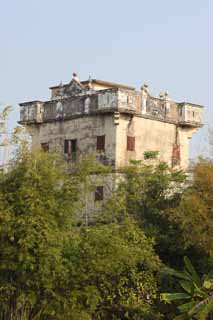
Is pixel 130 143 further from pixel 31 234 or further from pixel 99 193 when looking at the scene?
pixel 31 234

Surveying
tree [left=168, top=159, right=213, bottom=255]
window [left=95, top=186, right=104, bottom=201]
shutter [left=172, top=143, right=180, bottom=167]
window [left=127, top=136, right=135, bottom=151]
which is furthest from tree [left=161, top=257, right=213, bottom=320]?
shutter [left=172, top=143, right=180, bottom=167]

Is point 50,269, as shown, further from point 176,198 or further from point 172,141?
point 172,141

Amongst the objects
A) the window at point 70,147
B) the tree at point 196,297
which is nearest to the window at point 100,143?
the window at point 70,147

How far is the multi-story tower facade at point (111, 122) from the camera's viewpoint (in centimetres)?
3353

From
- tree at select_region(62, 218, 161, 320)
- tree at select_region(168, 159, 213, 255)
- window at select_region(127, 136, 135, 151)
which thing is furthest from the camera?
window at select_region(127, 136, 135, 151)

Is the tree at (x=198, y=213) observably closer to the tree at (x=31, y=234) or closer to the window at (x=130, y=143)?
the tree at (x=31, y=234)

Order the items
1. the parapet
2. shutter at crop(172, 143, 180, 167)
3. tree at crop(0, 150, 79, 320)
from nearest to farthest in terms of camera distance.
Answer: tree at crop(0, 150, 79, 320)
the parapet
shutter at crop(172, 143, 180, 167)

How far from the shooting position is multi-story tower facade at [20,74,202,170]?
33.5 metres

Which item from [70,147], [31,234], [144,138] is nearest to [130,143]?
[144,138]

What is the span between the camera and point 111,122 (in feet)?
110

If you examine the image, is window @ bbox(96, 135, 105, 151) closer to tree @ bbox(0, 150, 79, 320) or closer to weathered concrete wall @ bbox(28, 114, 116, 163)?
weathered concrete wall @ bbox(28, 114, 116, 163)

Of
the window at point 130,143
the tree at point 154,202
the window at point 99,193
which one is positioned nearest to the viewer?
the tree at point 154,202

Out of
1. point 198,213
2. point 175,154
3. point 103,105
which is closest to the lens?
point 198,213

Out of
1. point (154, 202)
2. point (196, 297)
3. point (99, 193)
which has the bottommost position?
point (196, 297)
